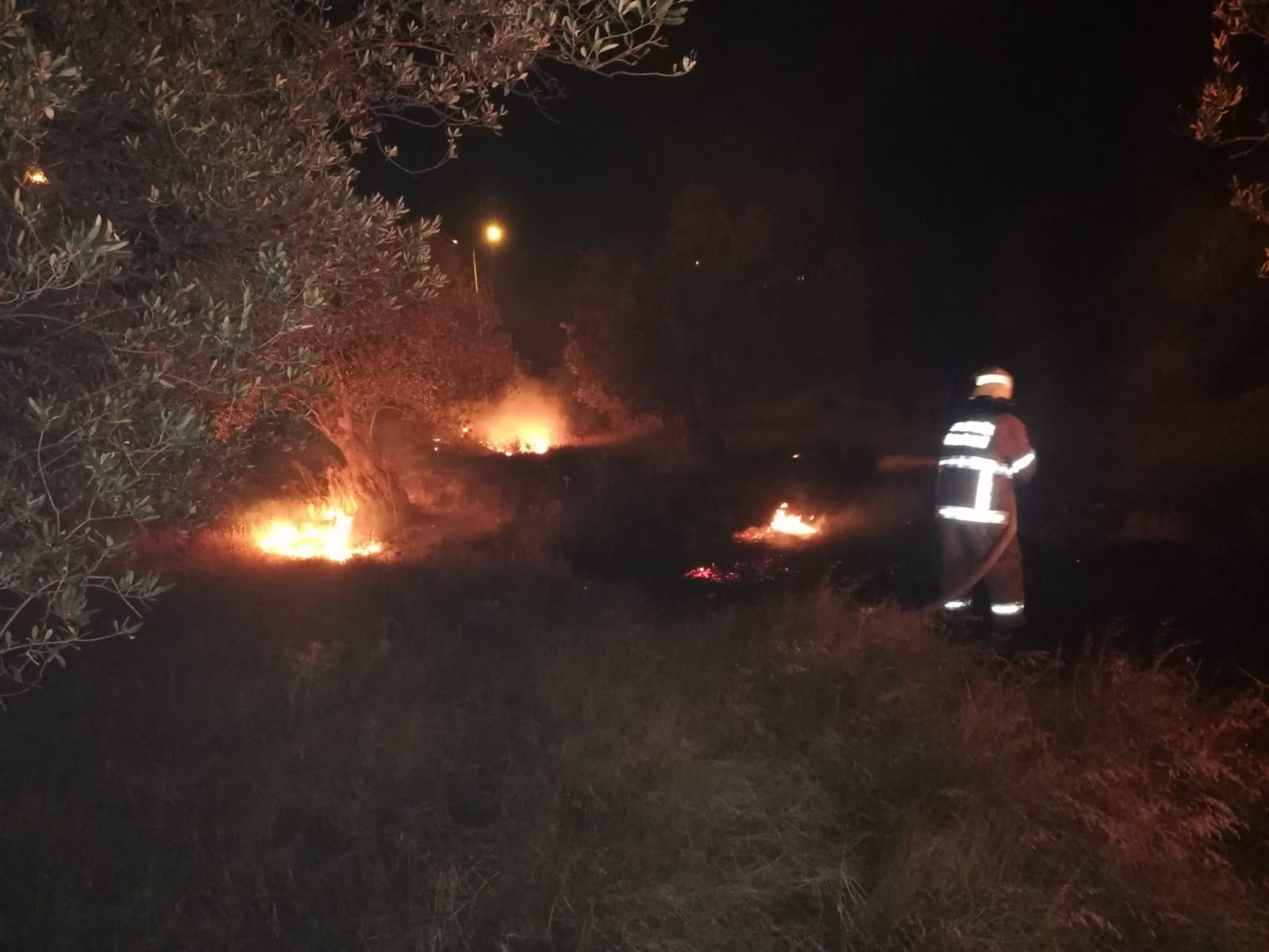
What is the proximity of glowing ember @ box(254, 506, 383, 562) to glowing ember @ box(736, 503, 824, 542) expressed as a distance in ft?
16.1

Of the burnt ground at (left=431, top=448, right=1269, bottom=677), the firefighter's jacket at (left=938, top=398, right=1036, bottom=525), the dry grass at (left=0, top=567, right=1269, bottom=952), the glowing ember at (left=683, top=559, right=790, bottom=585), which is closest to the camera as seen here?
the dry grass at (left=0, top=567, right=1269, bottom=952)

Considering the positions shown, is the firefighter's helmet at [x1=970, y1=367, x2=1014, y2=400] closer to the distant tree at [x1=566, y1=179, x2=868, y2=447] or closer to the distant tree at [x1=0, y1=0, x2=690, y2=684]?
the distant tree at [x1=0, y1=0, x2=690, y2=684]

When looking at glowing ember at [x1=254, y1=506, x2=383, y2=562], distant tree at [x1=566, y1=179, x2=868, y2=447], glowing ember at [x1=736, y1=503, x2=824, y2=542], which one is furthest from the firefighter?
distant tree at [x1=566, y1=179, x2=868, y2=447]

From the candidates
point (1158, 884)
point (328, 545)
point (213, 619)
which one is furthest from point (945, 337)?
point (1158, 884)

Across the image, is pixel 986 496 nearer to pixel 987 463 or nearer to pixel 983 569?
pixel 987 463

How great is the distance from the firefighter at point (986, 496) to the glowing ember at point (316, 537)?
773 cm

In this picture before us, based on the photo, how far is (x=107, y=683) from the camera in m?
6.79

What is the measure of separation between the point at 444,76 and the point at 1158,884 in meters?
4.89

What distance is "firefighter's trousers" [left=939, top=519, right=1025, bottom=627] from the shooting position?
7105 millimetres

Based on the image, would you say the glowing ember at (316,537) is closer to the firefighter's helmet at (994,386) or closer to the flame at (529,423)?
the firefighter's helmet at (994,386)

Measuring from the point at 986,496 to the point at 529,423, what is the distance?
25.6 m

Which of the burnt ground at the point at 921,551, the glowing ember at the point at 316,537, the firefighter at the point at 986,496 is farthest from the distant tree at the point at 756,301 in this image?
the firefighter at the point at 986,496

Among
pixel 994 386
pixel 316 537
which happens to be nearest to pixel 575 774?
pixel 994 386

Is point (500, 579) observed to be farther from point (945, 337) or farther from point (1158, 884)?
point (945, 337)
